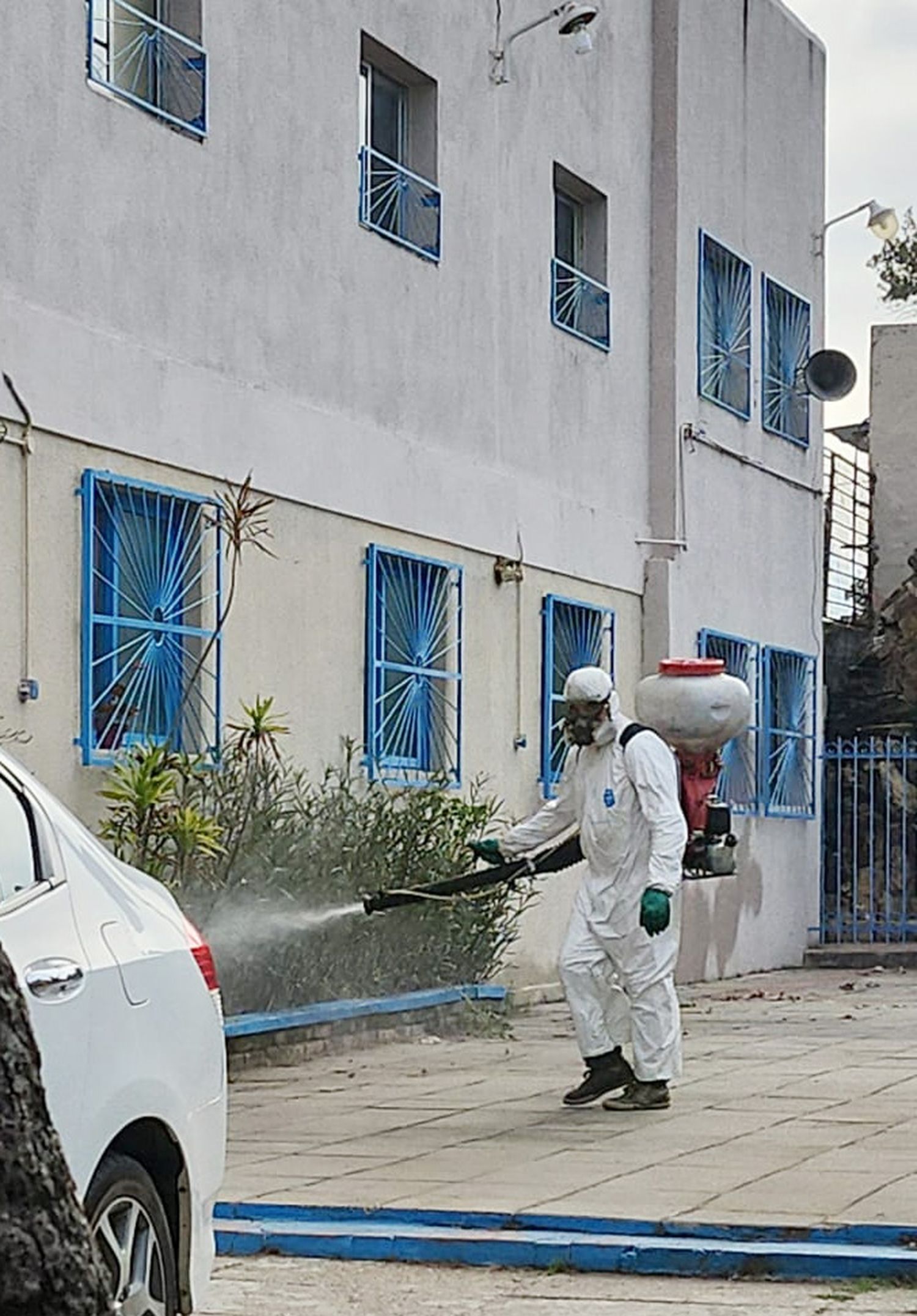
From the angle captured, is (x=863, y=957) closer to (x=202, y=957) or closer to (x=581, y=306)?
(x=581, y=306)

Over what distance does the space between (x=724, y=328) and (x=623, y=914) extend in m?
10.9

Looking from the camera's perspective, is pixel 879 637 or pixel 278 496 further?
pixel 879 637

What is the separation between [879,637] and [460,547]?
10395 mm

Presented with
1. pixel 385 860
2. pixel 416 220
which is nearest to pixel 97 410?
pixel 385 860

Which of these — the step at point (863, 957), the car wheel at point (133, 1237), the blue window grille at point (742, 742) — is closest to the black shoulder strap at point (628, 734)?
the car wheel at point (133, 1237)

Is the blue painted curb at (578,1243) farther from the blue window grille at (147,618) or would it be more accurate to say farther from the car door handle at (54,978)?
the blue window grille at (147,618)

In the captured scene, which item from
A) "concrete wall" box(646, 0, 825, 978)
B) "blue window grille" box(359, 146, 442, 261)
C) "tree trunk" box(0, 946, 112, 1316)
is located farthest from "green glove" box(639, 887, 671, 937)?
"concrete wall" box(646, 0, 825, 978)

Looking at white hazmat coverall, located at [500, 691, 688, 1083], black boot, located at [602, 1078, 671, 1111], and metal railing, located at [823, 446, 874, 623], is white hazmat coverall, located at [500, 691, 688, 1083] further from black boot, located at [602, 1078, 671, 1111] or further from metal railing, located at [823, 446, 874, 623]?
metal railing, located at [823, 446, 874, 623]

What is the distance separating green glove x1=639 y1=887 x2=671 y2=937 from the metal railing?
53.2 ft

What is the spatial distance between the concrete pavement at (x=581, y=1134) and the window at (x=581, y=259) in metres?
5.57

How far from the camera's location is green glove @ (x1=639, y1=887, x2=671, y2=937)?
35.0 feet

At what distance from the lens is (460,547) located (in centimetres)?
1648

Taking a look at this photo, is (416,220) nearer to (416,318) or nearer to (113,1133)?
(416,318)

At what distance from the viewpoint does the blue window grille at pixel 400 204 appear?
15414 mm
